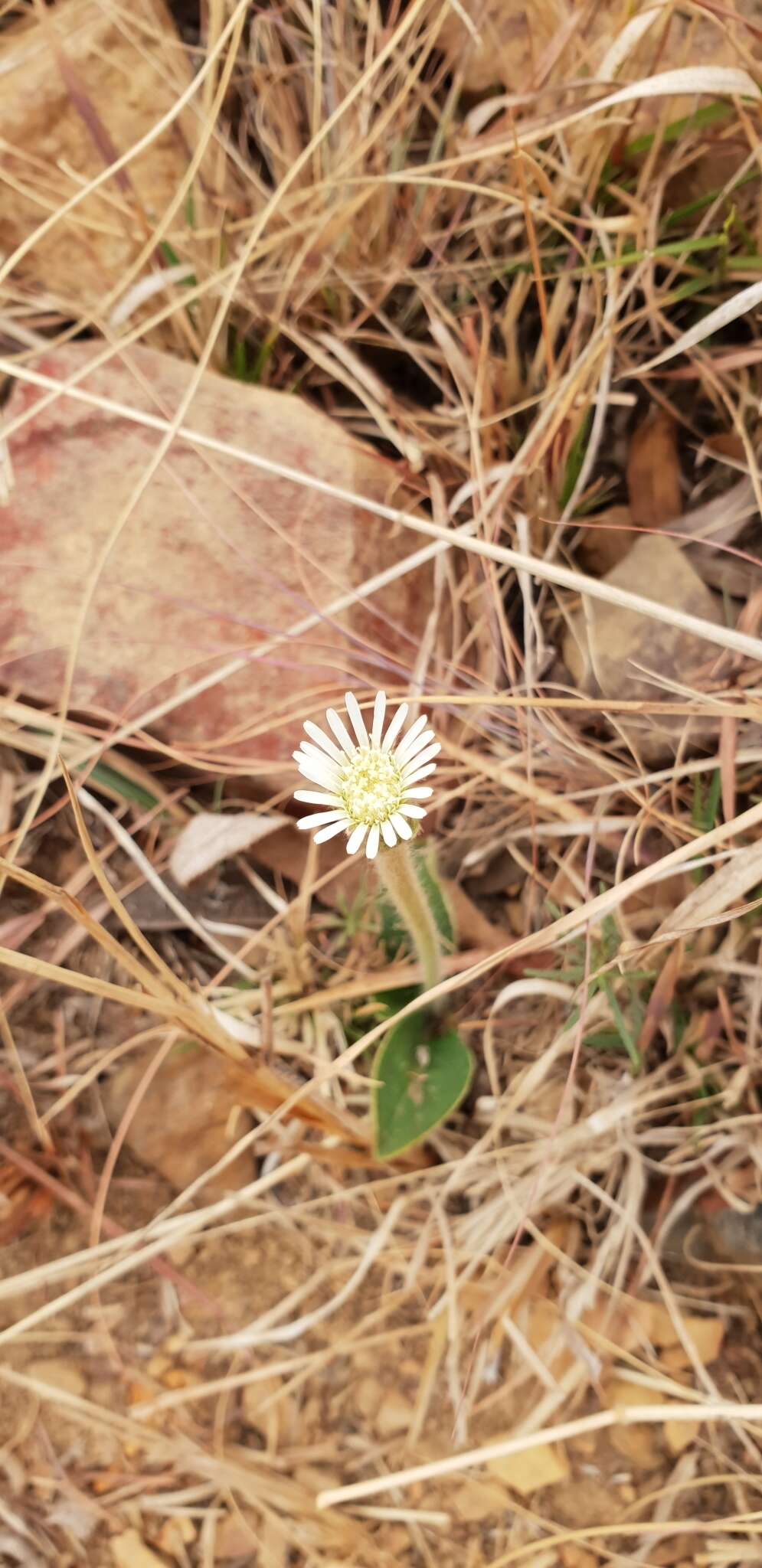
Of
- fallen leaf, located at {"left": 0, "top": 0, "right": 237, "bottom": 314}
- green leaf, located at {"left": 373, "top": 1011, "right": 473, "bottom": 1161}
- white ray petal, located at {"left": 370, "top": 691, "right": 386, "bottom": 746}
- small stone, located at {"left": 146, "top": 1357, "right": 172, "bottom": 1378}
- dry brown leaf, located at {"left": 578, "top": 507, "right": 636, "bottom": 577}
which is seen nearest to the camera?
white ray petal, located at {"left": 370, "top": 691, "right": 386, "bottom": 746}

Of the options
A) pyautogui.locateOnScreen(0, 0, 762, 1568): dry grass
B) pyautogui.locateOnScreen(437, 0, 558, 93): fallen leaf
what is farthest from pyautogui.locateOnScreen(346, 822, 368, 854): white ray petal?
pyautogui.locateOnScreen(437, 0, 558, 93): fallen leaf

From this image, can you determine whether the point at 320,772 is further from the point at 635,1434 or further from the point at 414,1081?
the point at 635,1434

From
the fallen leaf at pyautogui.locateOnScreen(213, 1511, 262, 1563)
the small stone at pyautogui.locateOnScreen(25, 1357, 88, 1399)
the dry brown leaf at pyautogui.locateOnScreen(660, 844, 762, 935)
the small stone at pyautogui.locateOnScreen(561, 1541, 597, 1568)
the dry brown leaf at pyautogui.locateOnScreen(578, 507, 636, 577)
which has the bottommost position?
the small stone at pyautogui.locateOnScreen(561, 1541, 597, 1568)

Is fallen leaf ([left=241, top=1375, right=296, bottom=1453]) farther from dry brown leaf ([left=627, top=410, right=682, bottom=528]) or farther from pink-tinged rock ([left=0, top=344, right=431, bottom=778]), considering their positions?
dry brown leaf ([left=627, top=410, right=682, bottom=528])

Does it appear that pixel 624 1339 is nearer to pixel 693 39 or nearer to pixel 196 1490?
pixel 196 1490

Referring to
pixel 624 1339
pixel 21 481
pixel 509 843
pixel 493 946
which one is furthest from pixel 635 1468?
pixel 21 481

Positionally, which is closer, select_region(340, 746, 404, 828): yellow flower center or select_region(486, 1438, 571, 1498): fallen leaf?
select_region(340, 746, 404, 828): yellow flower center

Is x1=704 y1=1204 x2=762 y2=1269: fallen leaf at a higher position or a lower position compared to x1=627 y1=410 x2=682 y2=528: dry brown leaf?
lower

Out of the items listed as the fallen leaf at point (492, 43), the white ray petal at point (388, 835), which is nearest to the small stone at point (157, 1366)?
the white ray petal at point (388, 835)
